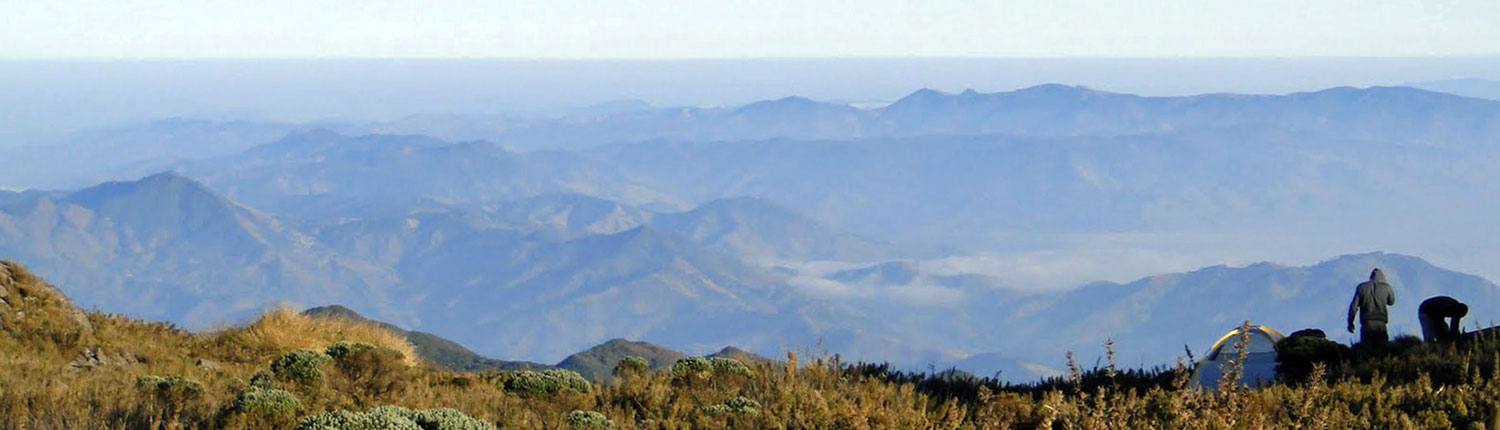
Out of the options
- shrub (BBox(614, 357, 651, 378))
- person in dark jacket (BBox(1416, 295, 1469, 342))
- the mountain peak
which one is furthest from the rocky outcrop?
the mountain peak

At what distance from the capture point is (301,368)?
476 inches

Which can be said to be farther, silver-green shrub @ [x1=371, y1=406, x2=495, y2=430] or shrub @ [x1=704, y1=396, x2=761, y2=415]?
shrub @ [x1=704, y1=396, x2=761, y2=415]

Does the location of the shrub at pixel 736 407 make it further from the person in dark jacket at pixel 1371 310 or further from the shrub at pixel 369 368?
the person in dark jacket at pixel 1371 310

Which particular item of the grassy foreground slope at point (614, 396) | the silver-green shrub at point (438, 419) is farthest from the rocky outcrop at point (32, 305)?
the silver-green shrub at point (438, 419)

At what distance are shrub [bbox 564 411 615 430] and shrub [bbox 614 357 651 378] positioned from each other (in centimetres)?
295

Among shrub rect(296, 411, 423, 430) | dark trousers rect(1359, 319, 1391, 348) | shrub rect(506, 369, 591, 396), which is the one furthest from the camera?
dark trousers rect(1359, 319, 1391, 348)

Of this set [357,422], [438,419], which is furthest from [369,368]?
[357,422]

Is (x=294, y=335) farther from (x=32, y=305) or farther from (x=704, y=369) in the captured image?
(x=704, y=369)

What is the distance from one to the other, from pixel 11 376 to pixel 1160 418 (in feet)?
32.5

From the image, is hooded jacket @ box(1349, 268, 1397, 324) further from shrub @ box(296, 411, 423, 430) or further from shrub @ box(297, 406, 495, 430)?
shrub @ box(296, 411, 423, 430)

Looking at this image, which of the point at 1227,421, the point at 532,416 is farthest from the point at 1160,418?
the point at 532,416

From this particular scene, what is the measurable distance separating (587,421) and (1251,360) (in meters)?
9.80

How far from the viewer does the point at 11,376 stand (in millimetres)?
10719

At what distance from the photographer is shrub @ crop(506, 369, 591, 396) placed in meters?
11.5
